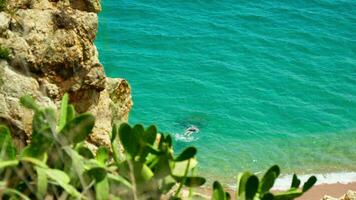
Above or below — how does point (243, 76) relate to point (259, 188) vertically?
below

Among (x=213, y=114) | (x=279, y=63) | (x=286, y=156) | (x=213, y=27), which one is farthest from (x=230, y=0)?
(x=286, y=156)

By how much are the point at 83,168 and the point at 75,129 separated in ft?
0.64

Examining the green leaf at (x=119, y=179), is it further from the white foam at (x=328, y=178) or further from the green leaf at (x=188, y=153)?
the white foam at (x=328, y=178)

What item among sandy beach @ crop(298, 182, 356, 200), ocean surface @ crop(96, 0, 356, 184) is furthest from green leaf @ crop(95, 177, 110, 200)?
ocean surface @ crop(96, 0, 356, 184)

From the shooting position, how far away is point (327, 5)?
27969 mm

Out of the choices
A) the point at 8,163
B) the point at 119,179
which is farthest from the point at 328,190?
the point at 8,163

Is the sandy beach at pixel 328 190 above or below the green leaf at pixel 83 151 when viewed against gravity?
below

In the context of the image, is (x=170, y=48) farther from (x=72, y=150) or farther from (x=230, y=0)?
(x=72, y=150)

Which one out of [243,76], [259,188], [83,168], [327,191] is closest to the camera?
[83,168]

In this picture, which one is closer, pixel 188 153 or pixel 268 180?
pixel 188 153

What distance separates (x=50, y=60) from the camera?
6.14m

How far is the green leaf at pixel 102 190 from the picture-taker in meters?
2.77

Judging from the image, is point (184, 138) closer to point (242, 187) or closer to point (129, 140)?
point (242, 187)

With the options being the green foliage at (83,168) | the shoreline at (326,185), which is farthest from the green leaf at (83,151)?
the shoreline at (326,185)
